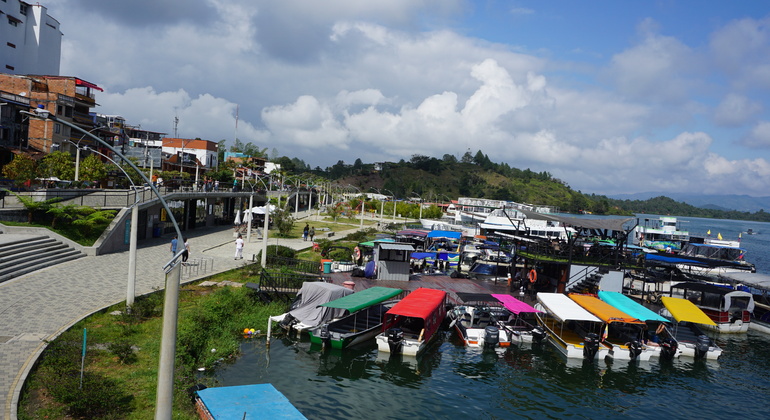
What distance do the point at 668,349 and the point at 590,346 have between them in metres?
4.64

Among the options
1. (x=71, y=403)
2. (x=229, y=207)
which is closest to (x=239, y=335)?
(x=71, y=403)

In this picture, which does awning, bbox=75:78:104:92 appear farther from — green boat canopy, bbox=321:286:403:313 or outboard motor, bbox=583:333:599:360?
outboard motor, bbox=583:333:599:360

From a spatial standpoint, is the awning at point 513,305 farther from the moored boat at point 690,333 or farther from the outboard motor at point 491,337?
the moored boat at point 690,333

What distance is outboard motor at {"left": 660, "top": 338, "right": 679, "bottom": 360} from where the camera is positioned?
25.2 metres

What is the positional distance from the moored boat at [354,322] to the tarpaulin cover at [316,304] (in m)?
0.42

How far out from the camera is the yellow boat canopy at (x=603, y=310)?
24.5 meters

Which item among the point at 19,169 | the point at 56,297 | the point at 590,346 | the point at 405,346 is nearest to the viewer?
the point at 56,297

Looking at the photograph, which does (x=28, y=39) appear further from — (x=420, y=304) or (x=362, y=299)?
(x=420, y=304)

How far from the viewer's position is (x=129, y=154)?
8431cm

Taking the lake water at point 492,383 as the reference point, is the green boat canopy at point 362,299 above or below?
above

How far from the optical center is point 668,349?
25.3 meters

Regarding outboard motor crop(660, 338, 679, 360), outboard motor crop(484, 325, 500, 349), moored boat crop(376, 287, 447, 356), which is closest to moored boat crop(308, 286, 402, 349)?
moored boat crop(376, 287, 447, 356)

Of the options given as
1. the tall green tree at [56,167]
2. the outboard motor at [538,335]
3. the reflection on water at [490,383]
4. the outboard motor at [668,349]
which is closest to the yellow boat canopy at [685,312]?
the outboard motor at [668,349]

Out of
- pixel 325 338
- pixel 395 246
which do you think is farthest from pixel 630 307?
pixel 325 338
